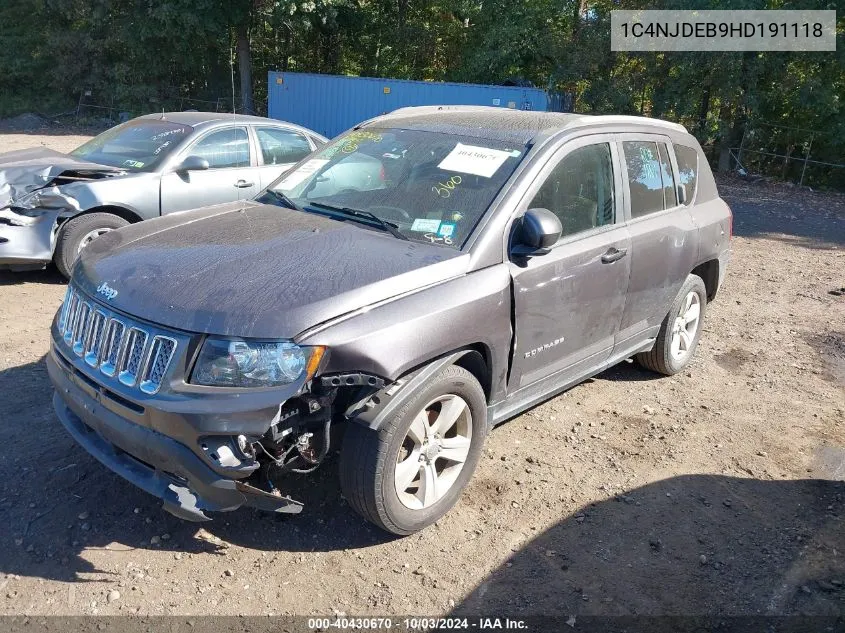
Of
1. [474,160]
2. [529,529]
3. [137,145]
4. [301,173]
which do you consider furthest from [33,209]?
[529,529]

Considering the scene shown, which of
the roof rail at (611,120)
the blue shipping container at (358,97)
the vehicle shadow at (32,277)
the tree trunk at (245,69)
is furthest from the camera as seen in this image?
the tree trunk at (245,69)

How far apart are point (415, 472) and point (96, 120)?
27853 mm

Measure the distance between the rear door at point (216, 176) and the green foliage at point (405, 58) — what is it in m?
13.4

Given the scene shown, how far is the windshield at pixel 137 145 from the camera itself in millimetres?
7207

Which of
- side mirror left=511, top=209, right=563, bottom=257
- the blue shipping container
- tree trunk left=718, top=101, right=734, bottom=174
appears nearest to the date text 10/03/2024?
side mirror left=511, top=209, right=563, bottom=257

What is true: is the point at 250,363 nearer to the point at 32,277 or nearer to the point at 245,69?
the point at 32,277

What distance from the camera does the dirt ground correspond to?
10.5 ft

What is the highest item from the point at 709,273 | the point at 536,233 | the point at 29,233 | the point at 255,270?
the point at 536,233

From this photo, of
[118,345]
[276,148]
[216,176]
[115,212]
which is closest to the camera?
[118,345]

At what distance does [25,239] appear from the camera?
6328mm

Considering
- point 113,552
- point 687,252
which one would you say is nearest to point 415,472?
point 113,552

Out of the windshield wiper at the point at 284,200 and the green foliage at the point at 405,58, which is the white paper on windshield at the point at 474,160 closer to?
the windshield wiper at the point at 284,200

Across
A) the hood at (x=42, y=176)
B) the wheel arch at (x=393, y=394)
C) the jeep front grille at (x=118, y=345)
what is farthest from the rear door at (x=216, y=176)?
the wheel arch at (x=393, y=394)

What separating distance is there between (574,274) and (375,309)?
1395mm
